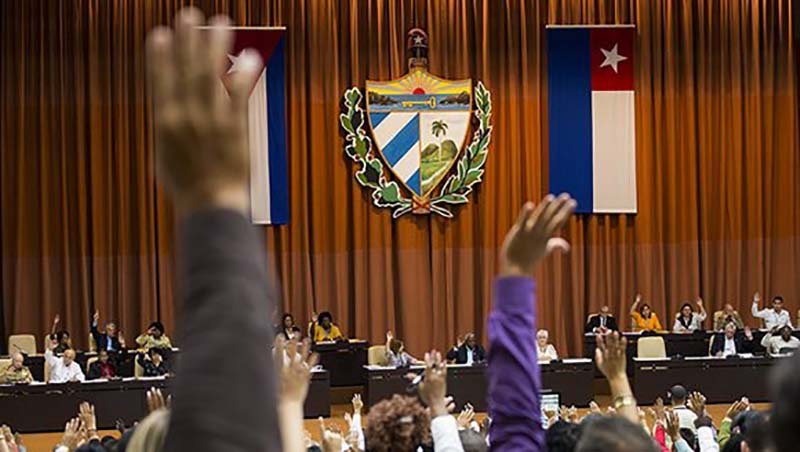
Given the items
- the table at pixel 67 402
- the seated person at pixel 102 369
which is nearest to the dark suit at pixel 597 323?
the table at pixel 67 402

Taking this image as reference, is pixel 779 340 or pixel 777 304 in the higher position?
pixel 777 304

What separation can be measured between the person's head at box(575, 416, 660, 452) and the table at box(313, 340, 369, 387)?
1421cm

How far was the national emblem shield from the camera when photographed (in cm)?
1814

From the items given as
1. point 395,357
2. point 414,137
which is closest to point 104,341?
point 395,357

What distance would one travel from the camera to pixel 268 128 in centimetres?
1794

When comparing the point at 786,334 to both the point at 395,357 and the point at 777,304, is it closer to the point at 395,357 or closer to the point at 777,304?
the point at 777,304

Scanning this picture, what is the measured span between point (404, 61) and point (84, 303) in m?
6.57

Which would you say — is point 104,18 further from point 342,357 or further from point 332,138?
point 342,357

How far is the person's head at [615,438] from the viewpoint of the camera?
1832 millimetres

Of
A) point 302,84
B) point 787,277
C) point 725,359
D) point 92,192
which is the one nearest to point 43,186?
point 92,192

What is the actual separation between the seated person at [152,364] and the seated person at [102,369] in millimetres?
410

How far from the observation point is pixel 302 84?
1827cm

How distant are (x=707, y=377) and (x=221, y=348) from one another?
14822 millimetres

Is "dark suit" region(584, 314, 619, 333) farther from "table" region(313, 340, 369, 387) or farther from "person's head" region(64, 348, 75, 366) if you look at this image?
"person's head" region(64, 348, 75, 366)
